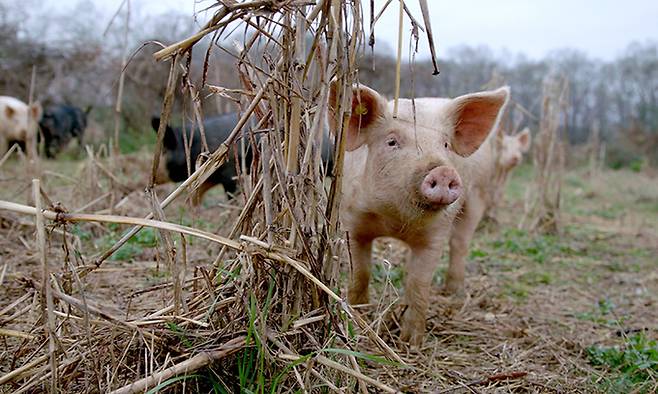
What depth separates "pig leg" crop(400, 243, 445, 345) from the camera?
3316 millimetres

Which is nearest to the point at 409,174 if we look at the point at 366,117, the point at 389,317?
the point at 366,117

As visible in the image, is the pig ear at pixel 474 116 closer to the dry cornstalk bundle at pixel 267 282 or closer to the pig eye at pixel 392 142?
the pig eye at pixel 392 142

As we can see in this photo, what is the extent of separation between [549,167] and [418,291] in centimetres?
554

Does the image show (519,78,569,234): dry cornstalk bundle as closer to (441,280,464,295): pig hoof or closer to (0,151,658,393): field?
(0,151,658,393): field

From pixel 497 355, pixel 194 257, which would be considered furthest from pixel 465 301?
pixel 194 257

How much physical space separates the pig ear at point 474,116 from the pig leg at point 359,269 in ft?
2.54

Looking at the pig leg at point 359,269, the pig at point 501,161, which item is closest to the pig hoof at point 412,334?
the pig leg at point 359,269

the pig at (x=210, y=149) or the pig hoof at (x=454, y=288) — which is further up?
the pig at (x=210, y=149)

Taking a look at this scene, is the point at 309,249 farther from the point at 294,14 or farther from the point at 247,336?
the point at 294,14

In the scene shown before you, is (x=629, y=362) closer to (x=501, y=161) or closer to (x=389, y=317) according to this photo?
(x=389, y=317)

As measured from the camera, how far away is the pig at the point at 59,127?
1561 cm

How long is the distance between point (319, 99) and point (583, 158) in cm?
2364

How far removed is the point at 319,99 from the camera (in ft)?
6.48

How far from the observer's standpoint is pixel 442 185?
8.66 feet
